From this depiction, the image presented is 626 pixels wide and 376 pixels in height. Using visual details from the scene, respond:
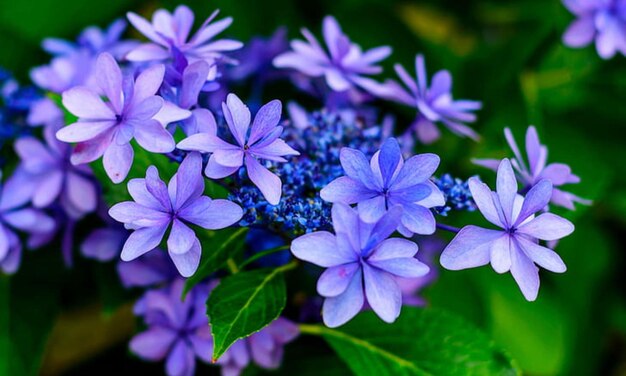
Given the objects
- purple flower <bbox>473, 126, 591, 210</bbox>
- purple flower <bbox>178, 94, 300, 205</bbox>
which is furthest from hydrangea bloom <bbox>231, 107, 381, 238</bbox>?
purple flower <bbox>473, 126, 591, 210</bbox>

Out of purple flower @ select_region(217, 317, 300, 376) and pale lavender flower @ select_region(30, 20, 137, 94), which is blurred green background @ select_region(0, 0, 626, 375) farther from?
purple flower @ select_region(217, 317, 300, 376)

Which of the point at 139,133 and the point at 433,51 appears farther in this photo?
the point at 433,51

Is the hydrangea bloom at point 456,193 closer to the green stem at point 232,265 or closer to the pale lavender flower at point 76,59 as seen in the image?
the green stem at point 232,265

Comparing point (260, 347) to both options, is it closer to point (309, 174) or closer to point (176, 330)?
point (176, 330)

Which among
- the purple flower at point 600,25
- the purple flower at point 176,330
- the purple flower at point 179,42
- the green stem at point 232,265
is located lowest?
the purple flower at point 176,330

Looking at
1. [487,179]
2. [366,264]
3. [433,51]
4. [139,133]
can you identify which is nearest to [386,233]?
[366,264]

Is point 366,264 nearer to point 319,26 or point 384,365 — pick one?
point 384,365

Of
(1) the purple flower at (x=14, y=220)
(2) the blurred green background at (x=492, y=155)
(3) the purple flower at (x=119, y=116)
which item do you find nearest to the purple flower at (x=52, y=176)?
(1) the purple flower at (x=14, y=220)
